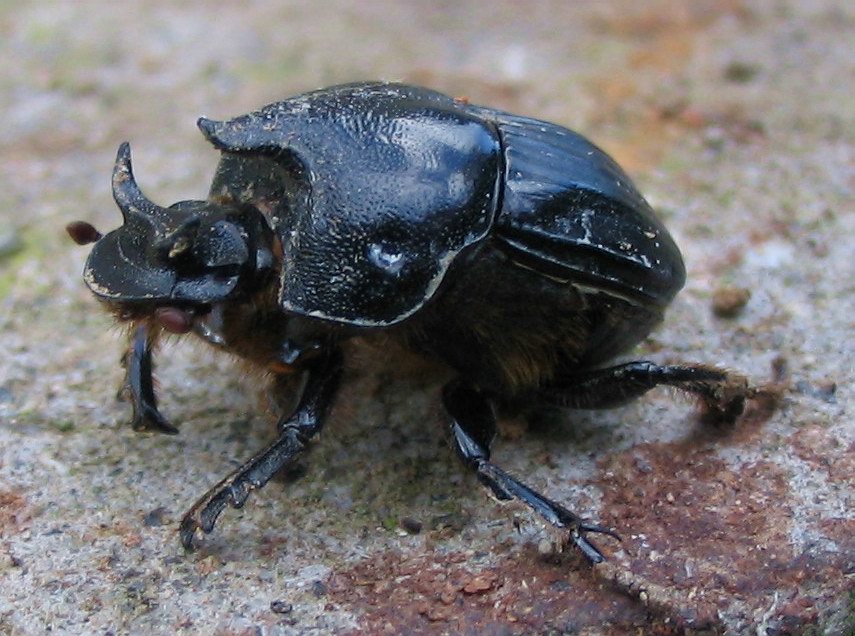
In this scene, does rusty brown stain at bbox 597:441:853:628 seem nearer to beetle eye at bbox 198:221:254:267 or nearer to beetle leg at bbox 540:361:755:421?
beetle leg at bbox 540:361:755:421

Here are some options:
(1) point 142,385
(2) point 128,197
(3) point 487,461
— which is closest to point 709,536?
(3) point 487,461

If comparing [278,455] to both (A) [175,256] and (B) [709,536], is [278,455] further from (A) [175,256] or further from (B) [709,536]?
(B) [709,536]

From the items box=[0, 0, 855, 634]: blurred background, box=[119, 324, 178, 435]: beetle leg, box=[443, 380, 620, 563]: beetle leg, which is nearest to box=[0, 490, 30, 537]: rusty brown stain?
box=[0, 0, 855, 634]: blurred background

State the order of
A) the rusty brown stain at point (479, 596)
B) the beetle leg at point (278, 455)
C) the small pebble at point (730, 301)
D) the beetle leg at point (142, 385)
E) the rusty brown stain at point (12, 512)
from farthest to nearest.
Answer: the small pebble at point (730, 301) → the beetle leg at point (142, 385) → the rusty brown stain at point (12, 512) → the beetle leg at point (278, 455) → the rusty brown stain at point (479, 596)

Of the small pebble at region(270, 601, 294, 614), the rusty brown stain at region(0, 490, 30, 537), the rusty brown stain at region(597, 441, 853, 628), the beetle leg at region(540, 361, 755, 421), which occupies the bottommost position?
the rusty brown stain at region(0, 490, 30, 537)

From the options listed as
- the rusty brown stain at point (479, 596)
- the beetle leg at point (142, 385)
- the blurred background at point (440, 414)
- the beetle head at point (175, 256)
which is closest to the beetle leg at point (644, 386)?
the blurred background at point (440, 414)

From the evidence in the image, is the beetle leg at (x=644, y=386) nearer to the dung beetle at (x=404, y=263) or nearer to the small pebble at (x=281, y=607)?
the dung beetle at (x=404, y=263)

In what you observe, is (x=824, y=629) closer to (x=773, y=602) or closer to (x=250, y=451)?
(x=773, y=602)
